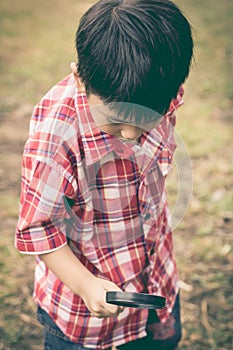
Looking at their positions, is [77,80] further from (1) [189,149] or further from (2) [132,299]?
(1) [189,149]

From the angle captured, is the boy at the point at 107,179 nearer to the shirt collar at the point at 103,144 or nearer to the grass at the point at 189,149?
the shirt collar at the point at 103,144

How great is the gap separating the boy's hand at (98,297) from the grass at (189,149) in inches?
25.1

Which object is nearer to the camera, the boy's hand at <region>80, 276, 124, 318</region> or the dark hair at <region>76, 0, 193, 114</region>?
the dark hair at <region>76, 0, 193, 114</region>

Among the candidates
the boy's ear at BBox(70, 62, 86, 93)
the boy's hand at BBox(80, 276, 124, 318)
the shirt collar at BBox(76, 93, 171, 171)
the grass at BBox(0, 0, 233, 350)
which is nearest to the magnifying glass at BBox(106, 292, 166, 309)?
the boy's hand at BBox(80, 276, 124, 318)

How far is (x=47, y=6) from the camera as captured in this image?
3908mm

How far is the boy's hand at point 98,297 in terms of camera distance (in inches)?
41.4

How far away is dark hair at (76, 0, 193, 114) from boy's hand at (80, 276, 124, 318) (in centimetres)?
33

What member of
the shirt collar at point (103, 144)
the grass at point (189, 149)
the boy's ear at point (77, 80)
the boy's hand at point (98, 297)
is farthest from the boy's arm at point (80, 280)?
the grass at point (189, 149)

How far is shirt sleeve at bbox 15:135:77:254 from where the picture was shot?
0.99 meters

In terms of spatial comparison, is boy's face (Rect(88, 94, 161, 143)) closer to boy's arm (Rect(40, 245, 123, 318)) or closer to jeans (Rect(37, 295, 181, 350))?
boy's arm (Rect(40, 245, 123, 318))

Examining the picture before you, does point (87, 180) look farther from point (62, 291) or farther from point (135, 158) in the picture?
point (62, 291)

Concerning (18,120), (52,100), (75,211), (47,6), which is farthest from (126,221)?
(47,6)

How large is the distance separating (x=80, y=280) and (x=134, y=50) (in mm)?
413

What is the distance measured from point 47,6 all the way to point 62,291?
3.05 metres
